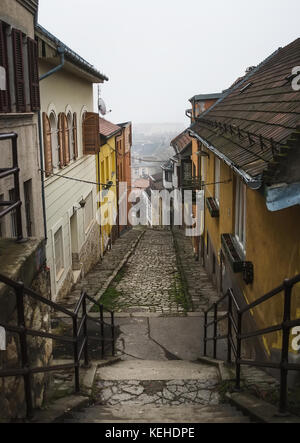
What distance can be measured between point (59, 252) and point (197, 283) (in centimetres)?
456

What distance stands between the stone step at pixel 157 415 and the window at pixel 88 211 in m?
12.5

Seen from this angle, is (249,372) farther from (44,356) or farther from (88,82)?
(88,82)

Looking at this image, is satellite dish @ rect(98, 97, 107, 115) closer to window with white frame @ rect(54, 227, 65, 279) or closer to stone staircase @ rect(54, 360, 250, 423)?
window with white frame @ rect(54, 227, 65, 279)

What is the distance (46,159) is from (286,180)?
311 inches

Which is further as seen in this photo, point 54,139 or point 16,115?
point 54,139

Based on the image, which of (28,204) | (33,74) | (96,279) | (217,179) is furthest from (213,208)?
(33,74)

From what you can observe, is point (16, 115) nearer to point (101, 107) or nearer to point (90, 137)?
point (90, 137)

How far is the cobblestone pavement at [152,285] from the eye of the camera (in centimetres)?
1198

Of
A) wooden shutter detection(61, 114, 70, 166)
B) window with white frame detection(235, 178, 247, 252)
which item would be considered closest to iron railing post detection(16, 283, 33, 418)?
window with white frame detection(235, 178, 247, 252)

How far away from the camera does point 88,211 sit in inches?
708

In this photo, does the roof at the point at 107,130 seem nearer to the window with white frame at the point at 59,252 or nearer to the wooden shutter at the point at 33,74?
the window with white frame at the point at 59,252
